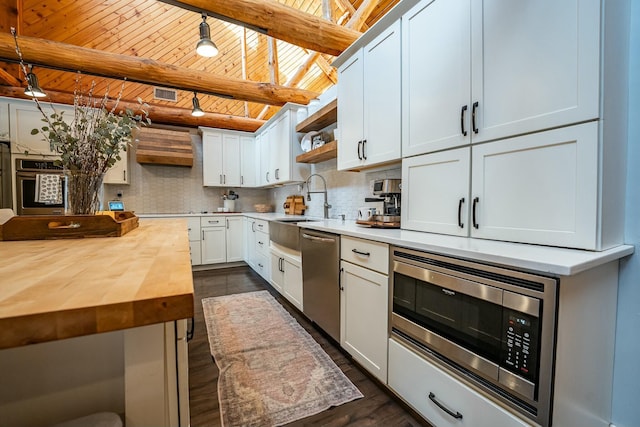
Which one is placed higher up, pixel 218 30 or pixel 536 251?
pixel 218 30

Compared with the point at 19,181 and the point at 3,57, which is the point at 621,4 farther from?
the point at 19,181

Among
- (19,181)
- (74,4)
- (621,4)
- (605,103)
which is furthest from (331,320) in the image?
(74,4)

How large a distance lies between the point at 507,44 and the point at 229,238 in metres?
4.45

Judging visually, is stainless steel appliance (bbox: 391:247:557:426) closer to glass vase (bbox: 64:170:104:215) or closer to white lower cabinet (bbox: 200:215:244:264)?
glass vase (bbox: 64:170:104:215)

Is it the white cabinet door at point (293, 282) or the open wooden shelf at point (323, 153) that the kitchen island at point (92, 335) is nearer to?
the white cabinet door at point (293, 282)

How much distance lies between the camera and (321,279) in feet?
7.44

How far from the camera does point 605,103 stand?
3.52ft

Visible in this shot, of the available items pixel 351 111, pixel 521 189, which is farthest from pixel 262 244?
pixel 521 189

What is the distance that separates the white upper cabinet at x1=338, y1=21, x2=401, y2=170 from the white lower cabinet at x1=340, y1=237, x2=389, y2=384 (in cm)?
82

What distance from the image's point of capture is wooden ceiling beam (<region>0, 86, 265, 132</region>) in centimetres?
398

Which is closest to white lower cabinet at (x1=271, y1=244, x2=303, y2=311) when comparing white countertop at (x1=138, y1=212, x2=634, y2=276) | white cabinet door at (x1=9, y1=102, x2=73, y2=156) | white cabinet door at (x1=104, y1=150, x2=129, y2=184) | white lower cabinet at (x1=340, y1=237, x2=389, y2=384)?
white lower cabinet at (x1=340, y1=237, x2=389, y2=384)

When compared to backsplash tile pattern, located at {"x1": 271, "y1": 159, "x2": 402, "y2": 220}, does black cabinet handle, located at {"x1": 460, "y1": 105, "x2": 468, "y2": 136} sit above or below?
above

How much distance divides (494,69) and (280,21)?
80.5 inches

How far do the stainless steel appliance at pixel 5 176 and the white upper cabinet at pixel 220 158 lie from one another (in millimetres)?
2433
